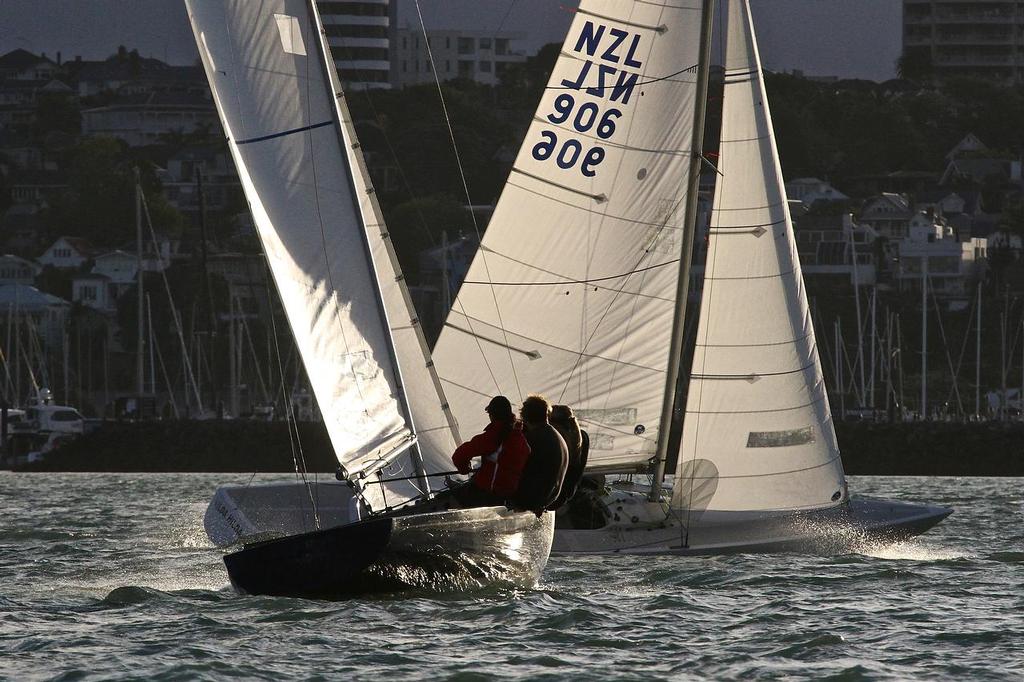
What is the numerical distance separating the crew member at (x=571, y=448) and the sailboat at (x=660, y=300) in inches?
103

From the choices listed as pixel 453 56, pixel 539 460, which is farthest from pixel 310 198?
pixel 453 56

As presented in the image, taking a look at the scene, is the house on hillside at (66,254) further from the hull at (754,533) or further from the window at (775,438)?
the window at (775,438)

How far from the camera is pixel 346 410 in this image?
12.8 m

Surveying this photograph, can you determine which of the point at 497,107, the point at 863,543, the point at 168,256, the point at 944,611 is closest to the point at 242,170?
the point at 944,611

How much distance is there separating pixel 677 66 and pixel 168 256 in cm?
8116

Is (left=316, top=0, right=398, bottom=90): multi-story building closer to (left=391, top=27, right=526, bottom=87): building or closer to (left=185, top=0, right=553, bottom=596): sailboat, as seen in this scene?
(left=391, top=27, right=526, bottom=87): building

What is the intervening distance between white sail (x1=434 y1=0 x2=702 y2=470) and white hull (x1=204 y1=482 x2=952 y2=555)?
89 cm

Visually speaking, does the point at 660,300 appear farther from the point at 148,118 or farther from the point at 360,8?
the point at 360,8

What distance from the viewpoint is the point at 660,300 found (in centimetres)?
1697

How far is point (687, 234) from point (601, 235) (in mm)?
714

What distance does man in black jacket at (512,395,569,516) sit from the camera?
12125 millimetres

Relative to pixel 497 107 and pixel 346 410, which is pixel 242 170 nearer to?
pixel 346 410

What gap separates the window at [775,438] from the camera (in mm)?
16453

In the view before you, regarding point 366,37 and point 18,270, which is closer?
point 18,270
